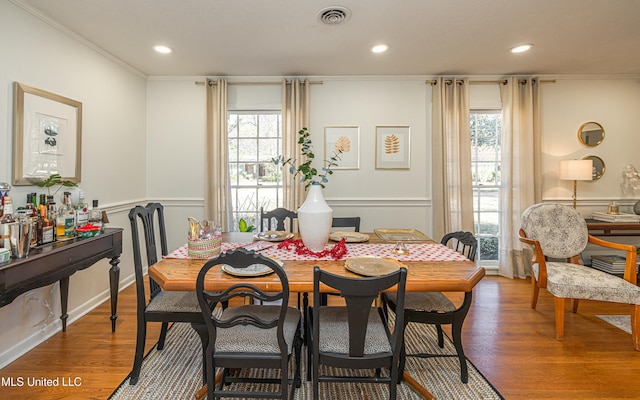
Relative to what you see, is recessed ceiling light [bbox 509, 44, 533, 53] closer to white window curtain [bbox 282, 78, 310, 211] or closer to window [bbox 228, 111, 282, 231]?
white window curtain [bbox 282, 78, 310, 211]

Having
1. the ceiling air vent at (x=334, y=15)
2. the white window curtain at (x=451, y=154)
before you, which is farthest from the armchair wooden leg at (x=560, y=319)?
the ceiling air vent at (x=334, y=15)

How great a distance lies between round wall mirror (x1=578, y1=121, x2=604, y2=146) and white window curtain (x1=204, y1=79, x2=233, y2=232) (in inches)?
178

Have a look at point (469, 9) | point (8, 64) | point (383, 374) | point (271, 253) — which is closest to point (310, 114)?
point (469, 9)

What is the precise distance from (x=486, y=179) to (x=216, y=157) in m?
3.52

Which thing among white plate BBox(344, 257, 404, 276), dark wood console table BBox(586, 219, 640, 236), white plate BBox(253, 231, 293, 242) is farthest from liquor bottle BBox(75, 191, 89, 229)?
dark wood console table BBox(586, 219, 640, 236)

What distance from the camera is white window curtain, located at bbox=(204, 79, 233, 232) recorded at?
12.4 feet

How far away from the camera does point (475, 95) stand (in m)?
3.87

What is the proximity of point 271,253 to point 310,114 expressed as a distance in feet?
7.67

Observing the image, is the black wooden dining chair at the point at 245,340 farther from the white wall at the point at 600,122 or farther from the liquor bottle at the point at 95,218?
the white wall at the point at 600,122

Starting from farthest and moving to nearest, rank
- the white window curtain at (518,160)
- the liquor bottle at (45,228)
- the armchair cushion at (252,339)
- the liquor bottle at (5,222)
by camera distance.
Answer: the white window curtain at (518,160) < the liquor bottle at (45,228) < the liquor bottle at (5,222) < the armchair cushion at (252,339)

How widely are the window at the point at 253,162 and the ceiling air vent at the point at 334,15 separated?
1.63m

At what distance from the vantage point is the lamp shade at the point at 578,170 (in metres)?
3.49

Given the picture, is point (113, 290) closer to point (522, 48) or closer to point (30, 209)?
point (30, 209)

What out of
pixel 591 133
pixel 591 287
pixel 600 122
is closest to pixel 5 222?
pixel 591 287
